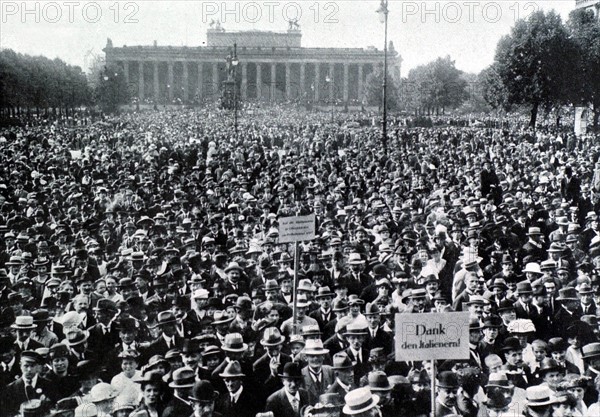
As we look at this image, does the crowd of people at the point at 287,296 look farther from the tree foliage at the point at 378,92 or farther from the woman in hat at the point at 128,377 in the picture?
the tree foliage at the point at 378,92

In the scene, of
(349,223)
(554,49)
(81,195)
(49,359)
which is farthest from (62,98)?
(49,359)

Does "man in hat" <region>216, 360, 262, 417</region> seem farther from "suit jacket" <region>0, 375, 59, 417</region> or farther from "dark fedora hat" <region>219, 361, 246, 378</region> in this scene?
"suit jacket" <region>0, 375, 59, 417</region>

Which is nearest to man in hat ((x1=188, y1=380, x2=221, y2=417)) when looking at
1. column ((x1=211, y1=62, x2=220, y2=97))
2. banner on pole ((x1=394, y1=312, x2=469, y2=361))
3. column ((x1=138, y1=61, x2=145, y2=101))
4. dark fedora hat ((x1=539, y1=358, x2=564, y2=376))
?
banner on pole ((x1=394, y1=312, x2=469, y2=361))

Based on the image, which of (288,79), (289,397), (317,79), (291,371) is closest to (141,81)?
(288,79)

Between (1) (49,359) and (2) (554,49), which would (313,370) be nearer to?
(1) (49,359)

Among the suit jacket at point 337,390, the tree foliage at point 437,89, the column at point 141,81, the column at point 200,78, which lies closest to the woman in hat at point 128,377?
the suit jacket at point 337,390
